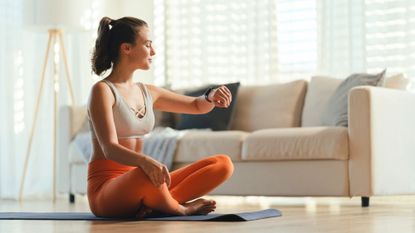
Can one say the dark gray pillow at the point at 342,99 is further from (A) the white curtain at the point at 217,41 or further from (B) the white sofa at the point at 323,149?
(A) the white curtain at the point at 217,41

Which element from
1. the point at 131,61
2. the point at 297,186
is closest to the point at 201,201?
the point at 131,61

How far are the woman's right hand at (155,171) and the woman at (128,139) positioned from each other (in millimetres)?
55

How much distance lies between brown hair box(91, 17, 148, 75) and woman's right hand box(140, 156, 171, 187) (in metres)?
0.51

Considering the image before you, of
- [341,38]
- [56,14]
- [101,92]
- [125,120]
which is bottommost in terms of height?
[125,120]

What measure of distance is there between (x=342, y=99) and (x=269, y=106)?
0.71 meters

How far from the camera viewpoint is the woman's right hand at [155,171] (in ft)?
8.31

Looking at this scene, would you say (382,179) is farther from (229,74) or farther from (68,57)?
(68,57)

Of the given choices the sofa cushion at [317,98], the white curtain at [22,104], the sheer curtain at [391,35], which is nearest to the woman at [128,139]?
the sofa cushion at [317,98]

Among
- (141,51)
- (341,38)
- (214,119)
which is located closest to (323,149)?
(214,119)

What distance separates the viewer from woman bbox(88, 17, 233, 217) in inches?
106

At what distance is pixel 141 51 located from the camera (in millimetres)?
2922

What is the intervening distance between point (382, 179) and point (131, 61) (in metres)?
1.79

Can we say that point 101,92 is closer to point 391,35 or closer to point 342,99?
point 342,99

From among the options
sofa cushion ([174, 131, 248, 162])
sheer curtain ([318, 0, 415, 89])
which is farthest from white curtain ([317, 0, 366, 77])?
sofa cushion ([174, 131, 248, 162])
